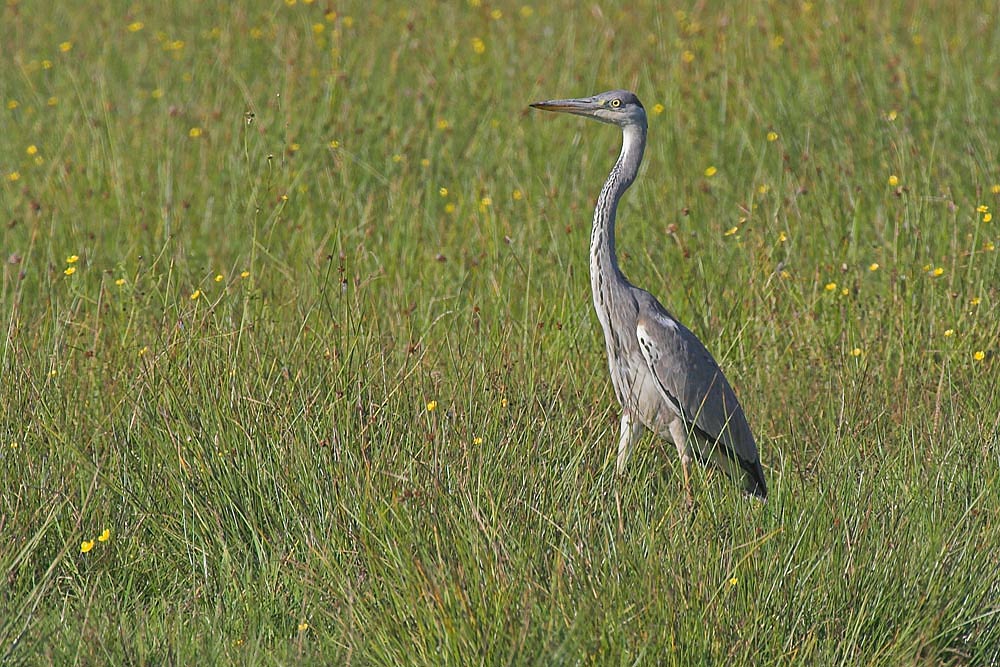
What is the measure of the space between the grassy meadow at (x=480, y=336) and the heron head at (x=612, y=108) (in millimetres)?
535

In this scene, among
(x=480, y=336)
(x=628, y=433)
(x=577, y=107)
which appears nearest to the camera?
(x=628, y=433)

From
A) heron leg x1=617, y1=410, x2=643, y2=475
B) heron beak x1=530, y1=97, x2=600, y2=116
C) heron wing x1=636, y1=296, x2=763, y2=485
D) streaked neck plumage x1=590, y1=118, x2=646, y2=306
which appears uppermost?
heron beak x1=530, y1=97, x2=600, y2=116

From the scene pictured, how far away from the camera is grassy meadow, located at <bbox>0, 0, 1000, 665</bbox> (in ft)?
9.55

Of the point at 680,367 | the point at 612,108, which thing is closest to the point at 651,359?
the point at 680,367

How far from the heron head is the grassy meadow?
0.54m

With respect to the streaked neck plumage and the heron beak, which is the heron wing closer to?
the streaked neck plumage

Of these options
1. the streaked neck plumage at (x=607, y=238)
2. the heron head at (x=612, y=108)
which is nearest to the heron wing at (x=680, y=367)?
the streaked neck plumage at (x=607, y=238)

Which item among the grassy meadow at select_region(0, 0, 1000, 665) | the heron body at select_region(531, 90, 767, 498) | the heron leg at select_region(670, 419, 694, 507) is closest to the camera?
the grassy meadow at select_region(0, 0, 1000, 665)

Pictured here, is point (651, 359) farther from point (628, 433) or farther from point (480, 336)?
point (480, 336)

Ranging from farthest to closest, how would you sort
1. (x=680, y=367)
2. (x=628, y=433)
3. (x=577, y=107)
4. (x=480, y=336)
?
(x=577, y=107), (x=480, y=336), (x=680, y=367), (x=628, y=433)

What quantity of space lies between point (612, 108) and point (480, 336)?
86cm

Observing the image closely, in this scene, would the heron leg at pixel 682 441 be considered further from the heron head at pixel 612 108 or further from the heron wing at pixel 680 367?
the heron head at pixel 612 108

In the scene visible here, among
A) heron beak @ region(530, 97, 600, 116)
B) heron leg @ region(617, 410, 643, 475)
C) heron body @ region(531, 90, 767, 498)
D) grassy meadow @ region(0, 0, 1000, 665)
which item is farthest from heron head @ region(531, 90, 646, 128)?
heron leg @ region(617, 410, 643, 475)

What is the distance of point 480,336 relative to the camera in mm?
4316
